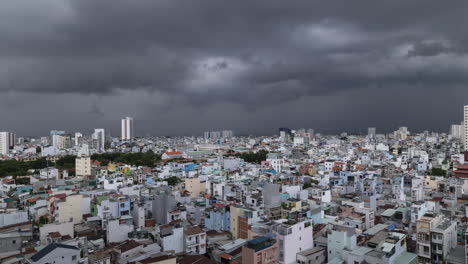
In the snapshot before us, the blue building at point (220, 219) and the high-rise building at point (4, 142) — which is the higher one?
the high-rise building at point (4, 142)

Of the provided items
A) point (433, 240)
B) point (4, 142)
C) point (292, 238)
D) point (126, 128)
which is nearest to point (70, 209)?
point (292, 238)

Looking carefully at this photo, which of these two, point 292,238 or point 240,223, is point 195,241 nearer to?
point 240,223

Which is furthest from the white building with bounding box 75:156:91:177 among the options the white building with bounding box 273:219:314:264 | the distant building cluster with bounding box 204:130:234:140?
the distant building cluster with bounding box 204:130:234:140

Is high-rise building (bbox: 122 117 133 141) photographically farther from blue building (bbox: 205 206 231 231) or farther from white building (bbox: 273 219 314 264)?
white building (bbox: 273 219 314 264)

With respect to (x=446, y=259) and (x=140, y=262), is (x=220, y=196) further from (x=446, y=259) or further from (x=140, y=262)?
(x=446, y=259)

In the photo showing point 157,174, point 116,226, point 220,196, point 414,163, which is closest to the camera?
point 116,226

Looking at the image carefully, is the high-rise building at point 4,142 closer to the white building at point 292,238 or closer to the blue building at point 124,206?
the blue building at point 124,206

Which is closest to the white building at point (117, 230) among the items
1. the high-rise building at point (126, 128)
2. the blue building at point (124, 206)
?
the blue building at point (124, 206)

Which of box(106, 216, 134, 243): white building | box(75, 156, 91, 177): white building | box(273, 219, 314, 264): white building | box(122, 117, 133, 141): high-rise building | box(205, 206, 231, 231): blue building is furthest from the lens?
box(122, 117, 133, 141): high-rise building

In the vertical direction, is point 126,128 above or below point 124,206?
above

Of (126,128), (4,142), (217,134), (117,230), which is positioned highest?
(126,128)

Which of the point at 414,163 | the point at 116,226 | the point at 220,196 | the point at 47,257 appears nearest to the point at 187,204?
the point at 220,196
